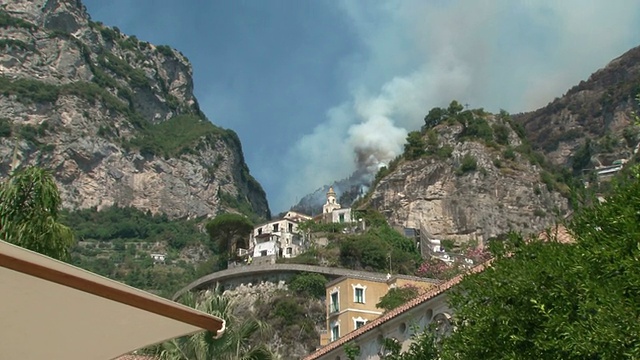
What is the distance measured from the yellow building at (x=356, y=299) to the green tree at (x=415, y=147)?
60529mm

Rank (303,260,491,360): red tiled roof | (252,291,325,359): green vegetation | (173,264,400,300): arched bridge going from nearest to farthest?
1. (303,260,491,360): red tiled roof
2. (252,291,325,359): green vegetation
3. (173,264,400,300): arched bridge

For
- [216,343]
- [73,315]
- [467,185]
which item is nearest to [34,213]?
[216,343]

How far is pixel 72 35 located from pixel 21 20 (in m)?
10.9

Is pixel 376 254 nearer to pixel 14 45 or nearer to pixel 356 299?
pixel 356 299

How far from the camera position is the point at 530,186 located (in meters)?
108

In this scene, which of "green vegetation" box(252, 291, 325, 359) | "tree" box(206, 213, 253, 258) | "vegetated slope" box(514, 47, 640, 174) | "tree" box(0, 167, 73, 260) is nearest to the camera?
"tree" box(0, 167, 73, 260)

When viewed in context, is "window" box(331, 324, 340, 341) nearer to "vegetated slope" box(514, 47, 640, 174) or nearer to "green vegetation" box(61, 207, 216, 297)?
"green vegetation" box(61, 207, 216, 297)

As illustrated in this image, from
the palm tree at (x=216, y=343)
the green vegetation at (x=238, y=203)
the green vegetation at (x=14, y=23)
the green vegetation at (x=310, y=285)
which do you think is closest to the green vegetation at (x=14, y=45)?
the green vegetation at (x=14, y=23)

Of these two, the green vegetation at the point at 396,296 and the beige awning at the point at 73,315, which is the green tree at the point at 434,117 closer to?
the green vegetation at the point at 396,296

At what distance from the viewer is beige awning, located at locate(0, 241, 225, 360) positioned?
5.72 m

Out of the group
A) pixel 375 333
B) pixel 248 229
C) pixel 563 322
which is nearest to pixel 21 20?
pixel 248 229

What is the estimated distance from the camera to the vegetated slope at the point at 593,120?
142625 millimetres

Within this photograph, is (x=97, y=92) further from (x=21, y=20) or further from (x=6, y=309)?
(x=6, y=309)

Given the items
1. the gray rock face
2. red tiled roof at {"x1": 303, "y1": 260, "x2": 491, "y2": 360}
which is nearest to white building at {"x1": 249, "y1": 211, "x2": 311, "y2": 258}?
the gray rock face
